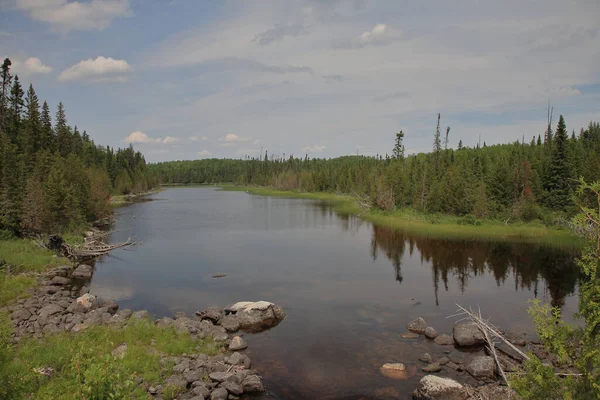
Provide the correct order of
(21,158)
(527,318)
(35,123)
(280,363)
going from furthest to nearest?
1. (35,123)
2. (21,158)
3. (527,318)
4. (280,363)

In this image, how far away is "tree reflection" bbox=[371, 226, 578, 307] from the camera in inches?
1294

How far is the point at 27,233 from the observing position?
41719 mm

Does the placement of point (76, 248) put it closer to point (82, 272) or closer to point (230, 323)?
point (82, 272)

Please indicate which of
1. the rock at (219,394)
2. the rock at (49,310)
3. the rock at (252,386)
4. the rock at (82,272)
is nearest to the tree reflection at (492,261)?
the rock at (252,386)

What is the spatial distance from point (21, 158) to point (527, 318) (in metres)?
57.9

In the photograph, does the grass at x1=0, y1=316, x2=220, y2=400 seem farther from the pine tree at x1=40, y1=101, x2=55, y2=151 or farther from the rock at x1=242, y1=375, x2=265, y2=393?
the pine tree at x1=40, y1=101, x2=55, y2=151

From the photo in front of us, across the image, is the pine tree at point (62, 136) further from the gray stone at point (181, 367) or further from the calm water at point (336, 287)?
the gray stone at point (181, 367)

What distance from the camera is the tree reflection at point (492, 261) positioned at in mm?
32875

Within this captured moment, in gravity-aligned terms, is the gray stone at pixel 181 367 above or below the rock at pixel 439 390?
above

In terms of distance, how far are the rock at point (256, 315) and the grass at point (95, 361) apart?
319cm

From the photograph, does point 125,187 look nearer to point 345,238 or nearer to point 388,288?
point 345,238

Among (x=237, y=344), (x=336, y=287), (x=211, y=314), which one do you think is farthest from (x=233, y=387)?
(x=336, y=287)

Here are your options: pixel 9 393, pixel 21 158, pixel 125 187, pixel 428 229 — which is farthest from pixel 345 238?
pixel 125 187

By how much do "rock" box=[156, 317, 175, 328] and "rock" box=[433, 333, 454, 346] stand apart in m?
14.5
